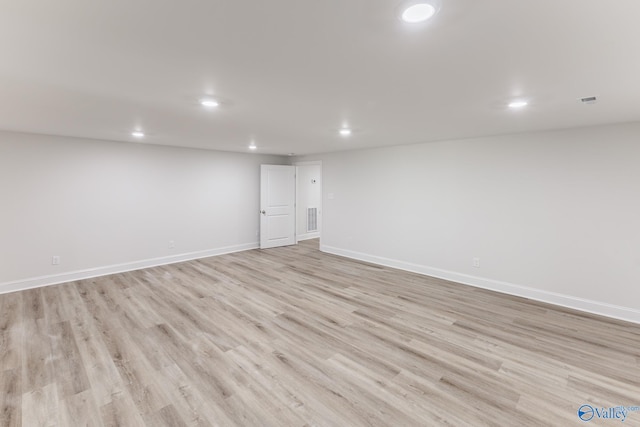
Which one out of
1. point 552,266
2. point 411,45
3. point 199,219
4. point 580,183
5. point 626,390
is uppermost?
point 411,45

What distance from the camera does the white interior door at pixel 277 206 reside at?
699 cm

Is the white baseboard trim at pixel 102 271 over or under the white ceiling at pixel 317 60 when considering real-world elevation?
under

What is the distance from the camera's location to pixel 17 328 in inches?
122

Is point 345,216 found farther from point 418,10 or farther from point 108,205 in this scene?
point 418,10

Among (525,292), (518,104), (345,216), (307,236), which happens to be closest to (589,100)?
(518,104)

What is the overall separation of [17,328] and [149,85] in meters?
3.10

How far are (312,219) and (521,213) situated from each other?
5601 mm

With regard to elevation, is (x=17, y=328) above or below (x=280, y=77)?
below

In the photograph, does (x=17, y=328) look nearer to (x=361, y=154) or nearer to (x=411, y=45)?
(x=411, y=45)

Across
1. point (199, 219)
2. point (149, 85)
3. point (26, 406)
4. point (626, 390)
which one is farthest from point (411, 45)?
point (199, 219)

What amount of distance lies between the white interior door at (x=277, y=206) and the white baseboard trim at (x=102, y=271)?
0.87m

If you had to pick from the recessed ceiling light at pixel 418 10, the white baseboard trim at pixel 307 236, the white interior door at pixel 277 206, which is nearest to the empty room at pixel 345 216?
the recessed ceiling light at pixel 418 10

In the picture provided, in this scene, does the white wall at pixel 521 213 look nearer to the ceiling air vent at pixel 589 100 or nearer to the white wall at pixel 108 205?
the ceiling air vent at pixel 589 100

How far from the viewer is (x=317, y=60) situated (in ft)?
5.63
